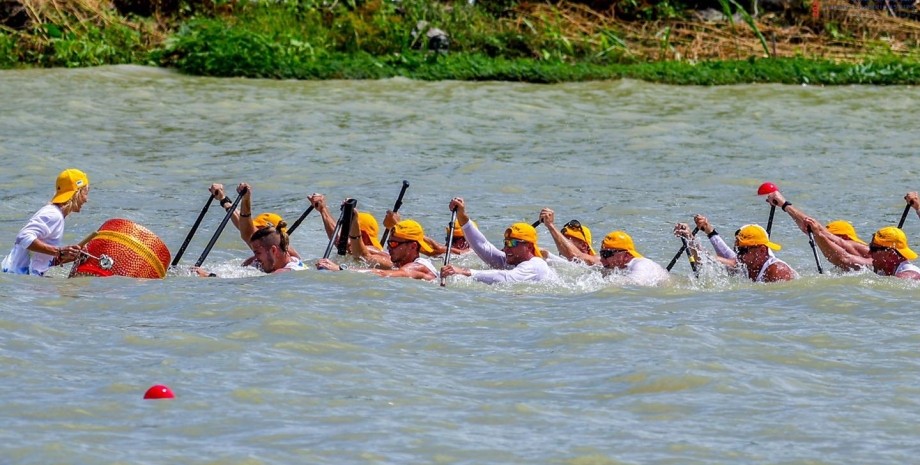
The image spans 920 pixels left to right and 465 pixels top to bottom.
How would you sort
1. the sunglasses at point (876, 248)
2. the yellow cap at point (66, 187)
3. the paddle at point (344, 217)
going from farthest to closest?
1. the paddle at point (344, 217)
2. the sunglasses at point (876, 248)
3. the yellow cap at point (66, 187)

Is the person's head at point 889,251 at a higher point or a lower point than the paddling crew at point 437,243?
higher

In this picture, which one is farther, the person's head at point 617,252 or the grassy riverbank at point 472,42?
the grassy riverbank at point 472,42

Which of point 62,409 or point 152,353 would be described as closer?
point 62,409

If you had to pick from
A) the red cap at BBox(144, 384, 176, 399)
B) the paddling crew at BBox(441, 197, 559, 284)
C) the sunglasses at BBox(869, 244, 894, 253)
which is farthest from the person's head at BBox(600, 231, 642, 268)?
the red cap at BBox(144, 384, 176, 399)

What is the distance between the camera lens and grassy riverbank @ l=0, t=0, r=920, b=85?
26.4 m

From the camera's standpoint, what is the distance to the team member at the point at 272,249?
12.9m

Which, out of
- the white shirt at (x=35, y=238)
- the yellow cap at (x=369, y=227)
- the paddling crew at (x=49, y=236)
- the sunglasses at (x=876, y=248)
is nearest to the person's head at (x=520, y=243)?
the yellow cap at (x=369, y=227)

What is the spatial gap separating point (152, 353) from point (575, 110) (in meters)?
14.5

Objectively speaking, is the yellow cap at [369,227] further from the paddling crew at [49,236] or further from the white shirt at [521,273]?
the paddling crew at [49,236]

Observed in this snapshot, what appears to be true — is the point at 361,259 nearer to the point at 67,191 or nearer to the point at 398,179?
the point at 67,191

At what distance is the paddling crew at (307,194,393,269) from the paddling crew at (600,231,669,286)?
2026 millimetres

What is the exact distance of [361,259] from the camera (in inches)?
572

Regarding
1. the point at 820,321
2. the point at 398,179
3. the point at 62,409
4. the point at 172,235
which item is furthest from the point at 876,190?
the point at 62,409

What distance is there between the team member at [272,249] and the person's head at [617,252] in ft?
9.26
